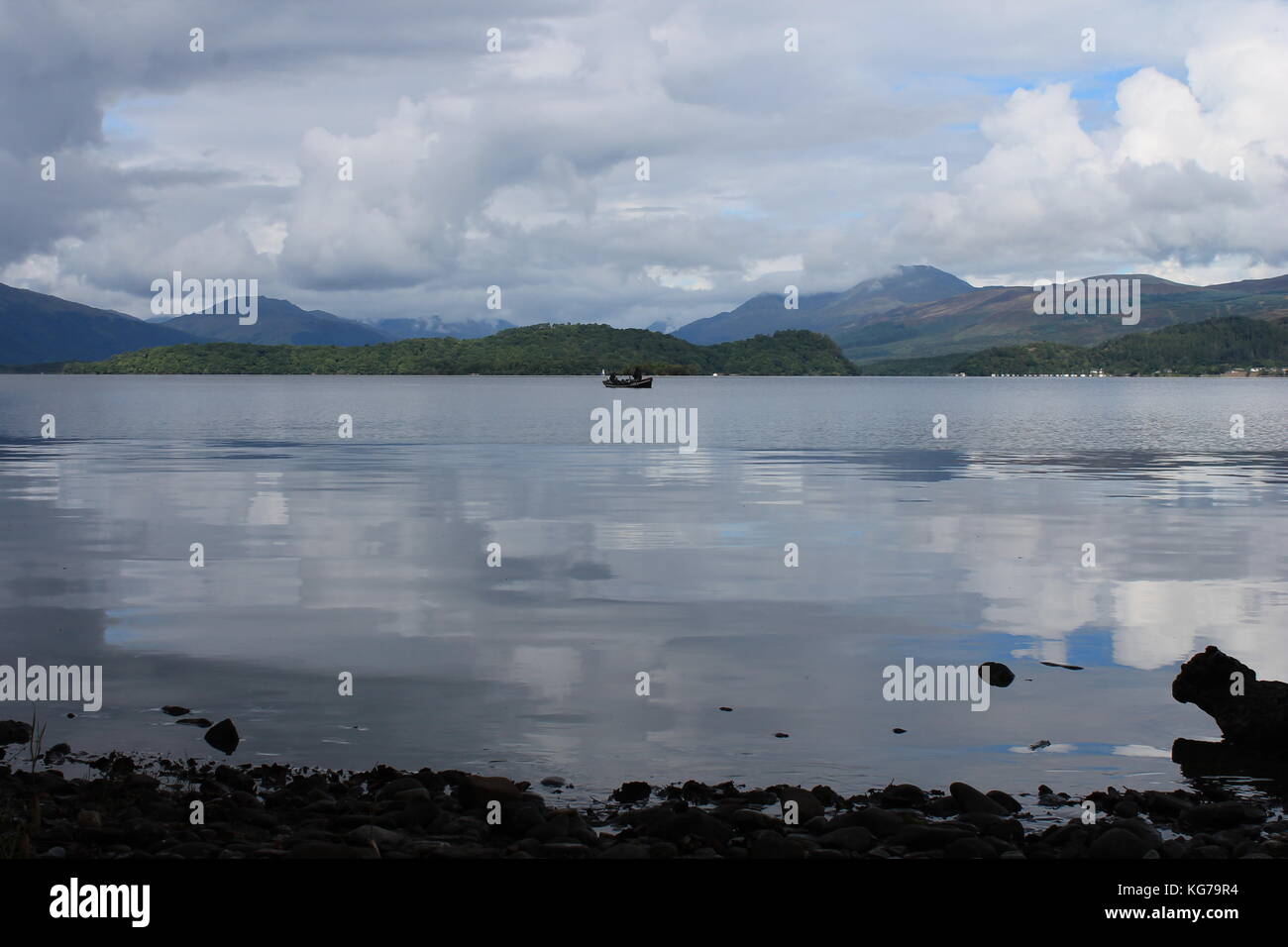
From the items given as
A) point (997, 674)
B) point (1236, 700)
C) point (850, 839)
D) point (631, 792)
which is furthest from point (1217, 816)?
point (631, 792)

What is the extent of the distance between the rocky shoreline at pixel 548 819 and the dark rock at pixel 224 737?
0.82 m

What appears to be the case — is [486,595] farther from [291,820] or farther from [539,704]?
[291,820]

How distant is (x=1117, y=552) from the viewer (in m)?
31.7

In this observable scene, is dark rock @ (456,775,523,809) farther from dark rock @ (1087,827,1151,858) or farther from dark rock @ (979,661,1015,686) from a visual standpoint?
dark rock @ (979,661,1015,686)

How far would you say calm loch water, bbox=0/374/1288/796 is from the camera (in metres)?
16.1

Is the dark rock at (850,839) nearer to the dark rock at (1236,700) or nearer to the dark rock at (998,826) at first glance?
the dark rock at (998,826)

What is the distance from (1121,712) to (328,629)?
518 inches

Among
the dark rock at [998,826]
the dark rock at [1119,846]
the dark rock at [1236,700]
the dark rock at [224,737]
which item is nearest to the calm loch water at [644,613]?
the dark rock at [224,737]

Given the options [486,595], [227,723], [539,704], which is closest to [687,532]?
[486,595]

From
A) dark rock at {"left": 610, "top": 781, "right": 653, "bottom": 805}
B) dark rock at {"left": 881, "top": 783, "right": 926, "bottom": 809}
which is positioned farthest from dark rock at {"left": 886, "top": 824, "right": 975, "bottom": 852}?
dark rock at {"left": 610, "top": 781, "right": 653, "bottom": 805}

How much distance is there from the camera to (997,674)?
62.8 feet

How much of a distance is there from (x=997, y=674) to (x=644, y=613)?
7.25 metres

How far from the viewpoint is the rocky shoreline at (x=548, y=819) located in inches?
446
